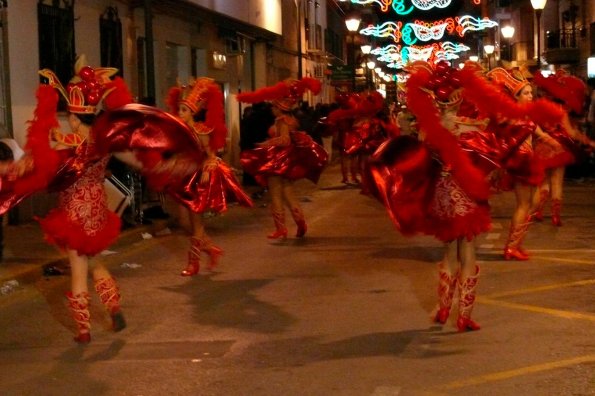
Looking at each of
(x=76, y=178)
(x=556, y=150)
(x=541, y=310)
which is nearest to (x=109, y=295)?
(x=76, y=178)

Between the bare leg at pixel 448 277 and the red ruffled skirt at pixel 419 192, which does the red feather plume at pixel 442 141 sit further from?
the bare leg at pixel 448 277

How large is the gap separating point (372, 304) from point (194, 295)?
5.97 ft

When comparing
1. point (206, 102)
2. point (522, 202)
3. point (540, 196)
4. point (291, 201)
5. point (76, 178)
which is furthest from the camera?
point (291, 201)

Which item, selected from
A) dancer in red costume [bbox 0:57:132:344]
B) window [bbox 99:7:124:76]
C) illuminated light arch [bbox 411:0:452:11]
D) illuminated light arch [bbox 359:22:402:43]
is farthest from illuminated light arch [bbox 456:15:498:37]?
dancer in red costume [bbox 0:57:132:344]

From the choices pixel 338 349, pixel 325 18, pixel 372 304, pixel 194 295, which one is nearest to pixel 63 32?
pixel 194 295

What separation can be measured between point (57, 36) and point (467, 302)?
38.8 ft

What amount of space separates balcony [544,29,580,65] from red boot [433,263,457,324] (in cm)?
4480

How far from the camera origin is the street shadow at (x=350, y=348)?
23.8 feet

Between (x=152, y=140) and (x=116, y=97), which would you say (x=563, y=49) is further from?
(x=152, y=140)

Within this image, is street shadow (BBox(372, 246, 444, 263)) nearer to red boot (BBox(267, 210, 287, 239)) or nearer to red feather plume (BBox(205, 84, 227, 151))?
red boot (BBox(267, 210, 287, 239))

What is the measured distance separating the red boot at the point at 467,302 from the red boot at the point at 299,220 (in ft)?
20.6

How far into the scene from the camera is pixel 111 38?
799 inches

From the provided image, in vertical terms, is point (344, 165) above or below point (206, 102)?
below

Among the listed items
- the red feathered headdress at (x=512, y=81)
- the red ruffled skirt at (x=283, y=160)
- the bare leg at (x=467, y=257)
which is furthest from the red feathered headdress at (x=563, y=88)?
the bare leg at (x=467, y=257)
